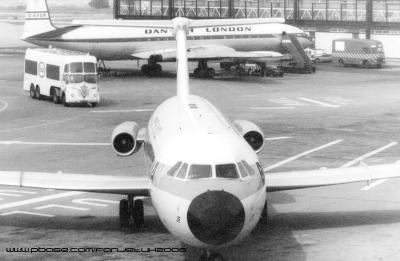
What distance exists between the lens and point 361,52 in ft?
261

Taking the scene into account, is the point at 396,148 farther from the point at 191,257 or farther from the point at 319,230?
the point at 191,257

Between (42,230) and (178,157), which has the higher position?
(178,157)

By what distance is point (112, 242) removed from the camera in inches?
795

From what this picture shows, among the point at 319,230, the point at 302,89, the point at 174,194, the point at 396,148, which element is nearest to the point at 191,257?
the point at 174,194

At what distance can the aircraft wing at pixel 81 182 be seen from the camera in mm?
20359

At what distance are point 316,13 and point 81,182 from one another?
2881 inches

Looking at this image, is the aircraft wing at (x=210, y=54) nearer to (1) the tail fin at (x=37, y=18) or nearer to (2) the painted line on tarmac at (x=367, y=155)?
(1) the tail fin at (x=37, y=18)

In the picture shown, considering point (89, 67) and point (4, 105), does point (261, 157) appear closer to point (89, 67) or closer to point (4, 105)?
point (89, 67)

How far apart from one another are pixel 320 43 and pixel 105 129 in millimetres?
57917

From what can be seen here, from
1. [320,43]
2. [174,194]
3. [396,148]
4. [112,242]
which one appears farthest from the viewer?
[320,43]

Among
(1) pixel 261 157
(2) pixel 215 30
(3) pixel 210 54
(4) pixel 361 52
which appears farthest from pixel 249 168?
(4) pixel 361 52

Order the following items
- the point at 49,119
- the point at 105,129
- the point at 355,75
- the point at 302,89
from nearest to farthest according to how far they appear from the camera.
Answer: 1. the point at 105,129
2. the point at 49,119
3. the point at 302,89
4. the point at 355,75

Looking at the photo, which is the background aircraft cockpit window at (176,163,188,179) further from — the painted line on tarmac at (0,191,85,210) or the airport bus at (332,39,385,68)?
the airport bus at (332,39,385,68)

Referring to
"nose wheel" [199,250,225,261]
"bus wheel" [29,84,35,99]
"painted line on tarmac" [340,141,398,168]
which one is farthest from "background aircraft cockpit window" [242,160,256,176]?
"bus wheel" [29,84,35,99]
